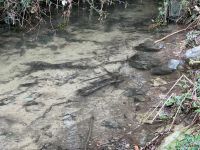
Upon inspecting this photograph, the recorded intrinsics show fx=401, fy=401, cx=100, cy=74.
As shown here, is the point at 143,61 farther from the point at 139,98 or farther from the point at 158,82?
the point at 139,98

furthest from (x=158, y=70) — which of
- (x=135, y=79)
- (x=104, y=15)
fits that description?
(x=104, y=15)

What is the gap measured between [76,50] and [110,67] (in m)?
0.73

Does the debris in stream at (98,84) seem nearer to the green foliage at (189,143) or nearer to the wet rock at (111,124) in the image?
the wet rock at (111,124)

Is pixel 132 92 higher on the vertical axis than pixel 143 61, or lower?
lower

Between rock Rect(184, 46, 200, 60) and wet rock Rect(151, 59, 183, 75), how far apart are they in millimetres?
151

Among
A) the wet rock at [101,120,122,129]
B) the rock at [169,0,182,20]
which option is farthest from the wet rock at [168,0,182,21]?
the wet rock at [101,120,122,129]

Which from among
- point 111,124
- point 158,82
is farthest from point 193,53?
point 111,124

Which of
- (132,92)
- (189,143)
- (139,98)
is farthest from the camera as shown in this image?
(132,92)

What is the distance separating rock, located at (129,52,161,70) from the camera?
512 centimetres

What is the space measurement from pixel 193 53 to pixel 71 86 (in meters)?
1.66

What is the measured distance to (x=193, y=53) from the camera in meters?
5.18

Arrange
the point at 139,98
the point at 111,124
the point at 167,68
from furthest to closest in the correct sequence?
the point at 167,68, the point at 139,98, the point at 111,124

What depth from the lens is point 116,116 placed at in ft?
13.4

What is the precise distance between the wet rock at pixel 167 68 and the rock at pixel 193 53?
0.50 feet
